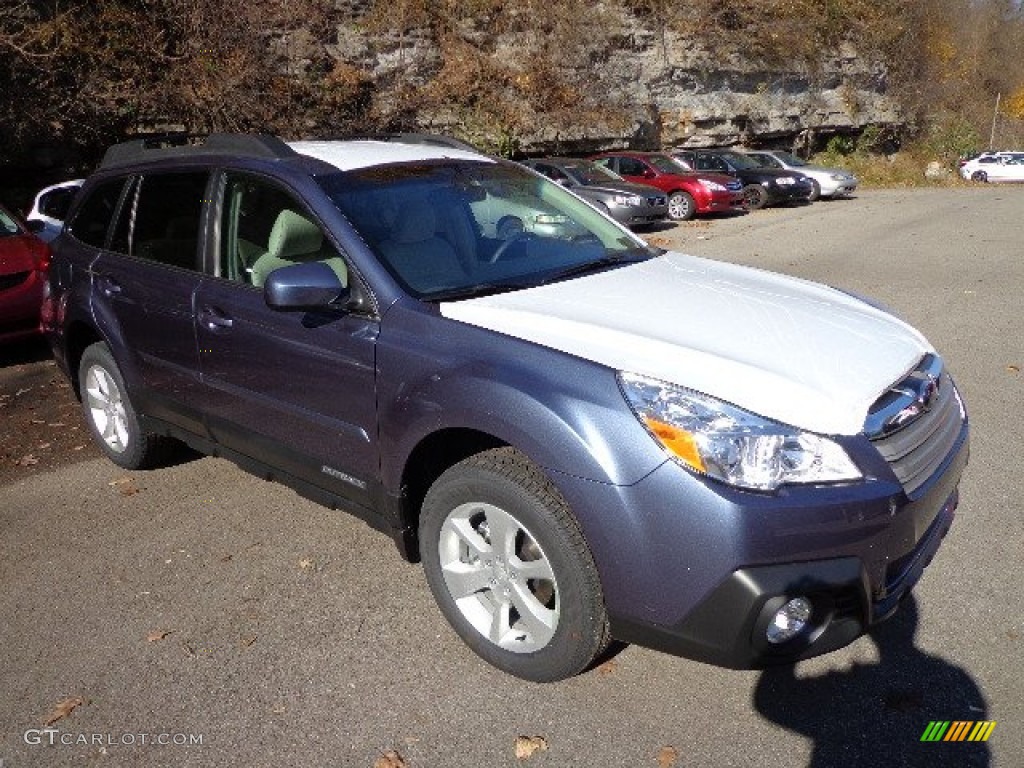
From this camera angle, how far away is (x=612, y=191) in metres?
18.1

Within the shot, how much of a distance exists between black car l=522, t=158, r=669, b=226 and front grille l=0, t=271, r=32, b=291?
37.7 feet

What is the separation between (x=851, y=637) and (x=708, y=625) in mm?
495

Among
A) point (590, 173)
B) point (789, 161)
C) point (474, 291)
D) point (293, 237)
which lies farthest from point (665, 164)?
point (474, 291)

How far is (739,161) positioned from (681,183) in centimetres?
449

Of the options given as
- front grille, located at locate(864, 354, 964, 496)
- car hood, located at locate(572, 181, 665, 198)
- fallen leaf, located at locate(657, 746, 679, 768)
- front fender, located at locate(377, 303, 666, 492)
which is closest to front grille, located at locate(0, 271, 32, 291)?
front fender, located at locate(377, 303, 666, 492)

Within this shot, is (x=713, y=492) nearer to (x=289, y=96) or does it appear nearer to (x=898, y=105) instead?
(x=289, y=96)

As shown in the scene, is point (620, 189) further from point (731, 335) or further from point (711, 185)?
point (731, 335)

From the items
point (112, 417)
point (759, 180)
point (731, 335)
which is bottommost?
point (759, 180)

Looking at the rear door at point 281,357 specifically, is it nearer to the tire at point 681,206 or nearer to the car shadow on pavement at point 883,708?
the car shadow on pavement at point 883,708

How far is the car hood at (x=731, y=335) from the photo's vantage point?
2.63 m

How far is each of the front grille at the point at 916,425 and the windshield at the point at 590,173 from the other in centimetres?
1635

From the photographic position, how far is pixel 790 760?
104 inches

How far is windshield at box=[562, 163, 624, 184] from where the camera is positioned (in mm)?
19094

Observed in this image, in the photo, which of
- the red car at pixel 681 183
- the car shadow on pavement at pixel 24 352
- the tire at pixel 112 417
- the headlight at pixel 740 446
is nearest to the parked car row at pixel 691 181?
the red car at pixel 681 183
